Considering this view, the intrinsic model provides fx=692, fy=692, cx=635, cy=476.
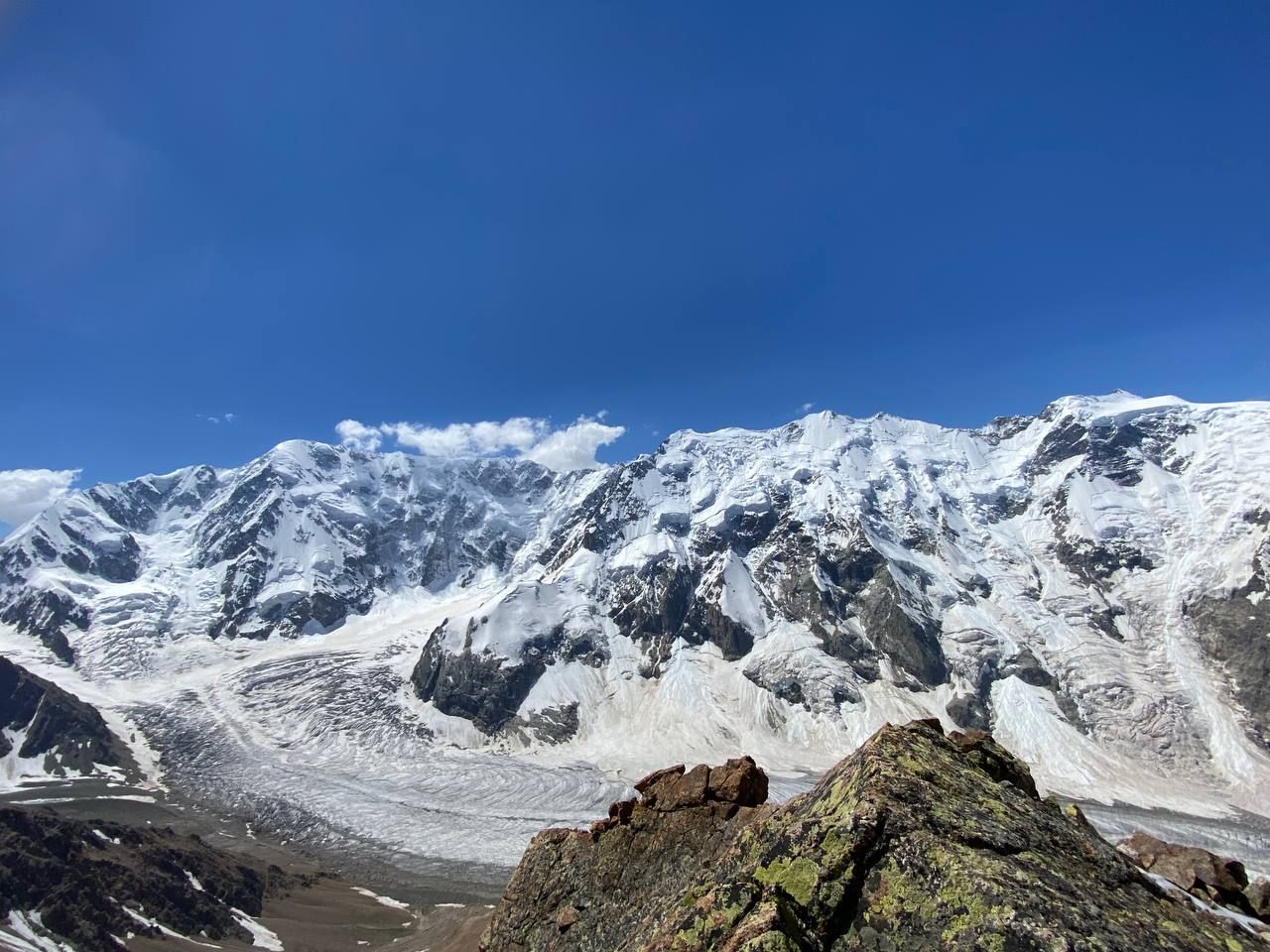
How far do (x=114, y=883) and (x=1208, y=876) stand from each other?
137 meters

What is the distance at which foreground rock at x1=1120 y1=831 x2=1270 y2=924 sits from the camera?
14.6 metres

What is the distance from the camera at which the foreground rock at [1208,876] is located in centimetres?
1463

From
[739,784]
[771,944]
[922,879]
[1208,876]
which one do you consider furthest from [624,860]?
[1208,876]

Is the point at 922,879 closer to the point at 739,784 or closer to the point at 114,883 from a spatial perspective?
the point at 739,784

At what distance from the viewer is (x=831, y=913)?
7863 millimetres

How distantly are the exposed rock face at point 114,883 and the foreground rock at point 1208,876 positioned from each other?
4490 inches

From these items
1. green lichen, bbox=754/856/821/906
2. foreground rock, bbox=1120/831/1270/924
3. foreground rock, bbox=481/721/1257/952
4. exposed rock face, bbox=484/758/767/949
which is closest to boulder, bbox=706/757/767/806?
exposed rock face, bbox=484/758/767/949

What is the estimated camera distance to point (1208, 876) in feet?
54.4

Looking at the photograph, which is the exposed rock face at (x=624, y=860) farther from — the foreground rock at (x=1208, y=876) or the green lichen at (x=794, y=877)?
the foreground rock at (x=1208, y=876)

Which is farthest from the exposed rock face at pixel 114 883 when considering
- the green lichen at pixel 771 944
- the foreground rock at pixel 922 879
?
the green lichen at pixel 771 944

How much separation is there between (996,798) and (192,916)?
13450cm

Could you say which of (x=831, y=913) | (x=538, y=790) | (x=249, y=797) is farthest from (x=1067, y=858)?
(x=249, y=797)

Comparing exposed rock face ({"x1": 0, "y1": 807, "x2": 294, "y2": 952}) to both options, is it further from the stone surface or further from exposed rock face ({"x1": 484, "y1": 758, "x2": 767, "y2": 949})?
the stone surface

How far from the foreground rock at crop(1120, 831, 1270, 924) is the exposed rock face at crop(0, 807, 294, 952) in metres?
114
